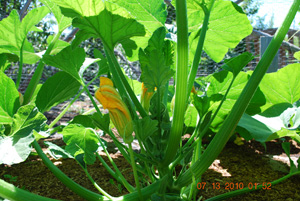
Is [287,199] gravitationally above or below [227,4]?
below

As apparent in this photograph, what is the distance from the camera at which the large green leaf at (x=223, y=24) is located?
2.21 feet

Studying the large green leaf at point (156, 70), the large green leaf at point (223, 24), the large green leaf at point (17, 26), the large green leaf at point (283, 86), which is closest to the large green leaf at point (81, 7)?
the large green leaf at point (156, 70)

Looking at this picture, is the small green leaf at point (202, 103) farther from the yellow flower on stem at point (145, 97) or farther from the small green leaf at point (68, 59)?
the small green leaf at point (68, 59)

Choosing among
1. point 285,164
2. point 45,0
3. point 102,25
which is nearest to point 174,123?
point 102,25

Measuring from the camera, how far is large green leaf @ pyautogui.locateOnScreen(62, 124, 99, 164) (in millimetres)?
652

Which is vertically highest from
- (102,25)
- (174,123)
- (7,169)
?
(102,25)

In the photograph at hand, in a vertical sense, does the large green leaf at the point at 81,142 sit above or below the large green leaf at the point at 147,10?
below

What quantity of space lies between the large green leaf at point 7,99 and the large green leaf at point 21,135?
74mm

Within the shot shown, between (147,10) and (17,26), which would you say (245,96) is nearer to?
(147,10)

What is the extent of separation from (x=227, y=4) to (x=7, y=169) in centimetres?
98

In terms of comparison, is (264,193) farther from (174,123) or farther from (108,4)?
(108,4)

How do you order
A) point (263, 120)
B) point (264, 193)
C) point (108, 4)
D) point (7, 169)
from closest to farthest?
point (108, 4) < point (264, 193) < point (263, 120) < point (7, 169)

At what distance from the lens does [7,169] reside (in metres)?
1.00

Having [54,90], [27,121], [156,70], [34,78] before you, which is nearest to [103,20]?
[156,70]
